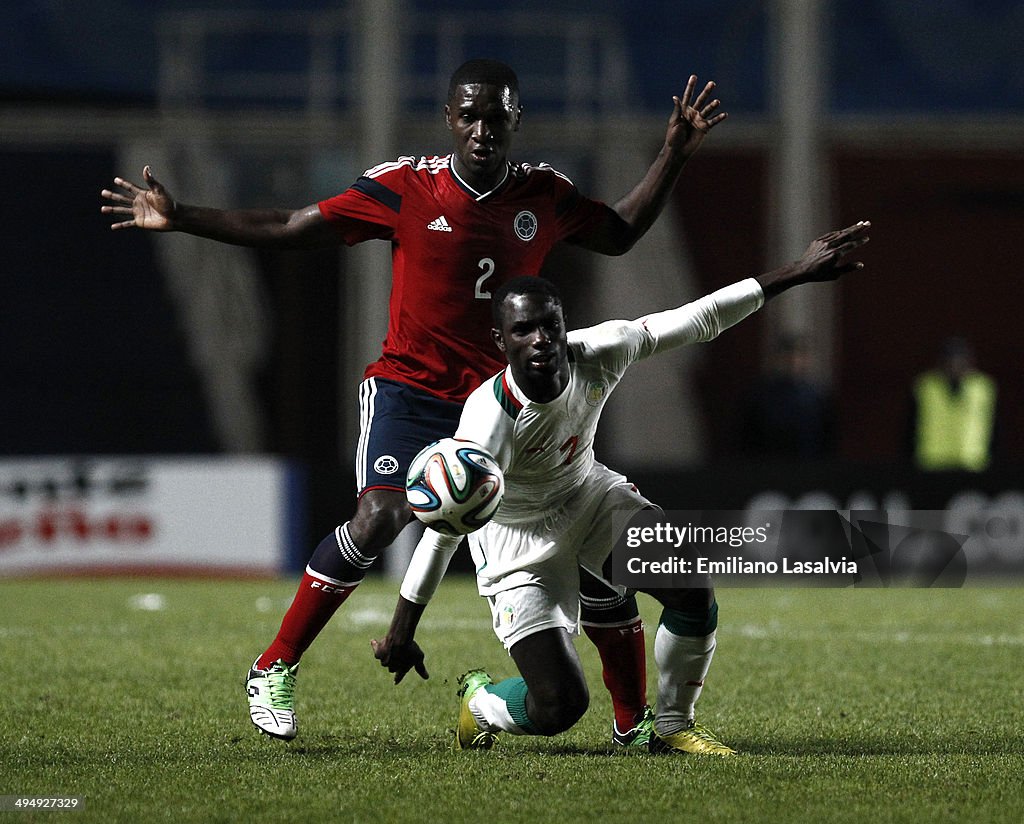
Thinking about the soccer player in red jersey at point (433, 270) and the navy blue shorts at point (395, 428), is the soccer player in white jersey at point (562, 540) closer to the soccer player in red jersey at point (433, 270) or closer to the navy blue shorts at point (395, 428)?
the soccer player in red jersey at point (433, 270)

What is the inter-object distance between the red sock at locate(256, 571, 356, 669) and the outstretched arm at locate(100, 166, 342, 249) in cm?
112

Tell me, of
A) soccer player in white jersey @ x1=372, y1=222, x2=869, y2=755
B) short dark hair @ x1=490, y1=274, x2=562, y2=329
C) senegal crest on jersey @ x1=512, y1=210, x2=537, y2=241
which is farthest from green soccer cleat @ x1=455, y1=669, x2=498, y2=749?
senegal crest on jersey @ x1=512, y1=210, x2=537, y2=241

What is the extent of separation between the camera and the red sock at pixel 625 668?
5.18m

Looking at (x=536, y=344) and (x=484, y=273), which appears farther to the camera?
(x=484, y=273)

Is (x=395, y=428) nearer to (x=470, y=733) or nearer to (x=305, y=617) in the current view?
(x=305, y=617)

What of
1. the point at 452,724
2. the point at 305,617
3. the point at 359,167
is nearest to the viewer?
the point at 305,617

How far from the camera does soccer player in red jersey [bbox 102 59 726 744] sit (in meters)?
5.22

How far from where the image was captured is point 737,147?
15.2 metres

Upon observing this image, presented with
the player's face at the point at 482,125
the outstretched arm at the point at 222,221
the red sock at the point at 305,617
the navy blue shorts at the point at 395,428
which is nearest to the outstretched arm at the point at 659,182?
the player's face at the point at 482,125

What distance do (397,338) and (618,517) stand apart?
1066 millimetres

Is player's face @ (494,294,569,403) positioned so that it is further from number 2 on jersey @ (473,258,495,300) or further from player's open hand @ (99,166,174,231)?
player's open hand @ (99,166,174,231)

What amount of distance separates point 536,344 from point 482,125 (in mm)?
1063

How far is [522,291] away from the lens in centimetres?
471

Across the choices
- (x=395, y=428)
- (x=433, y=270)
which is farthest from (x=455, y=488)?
(x=433, y=270)
